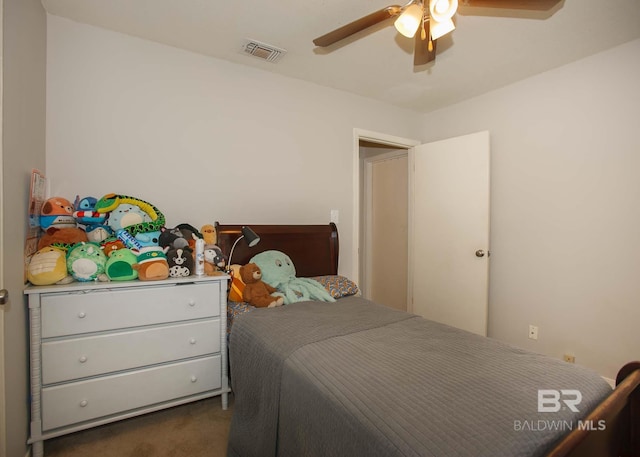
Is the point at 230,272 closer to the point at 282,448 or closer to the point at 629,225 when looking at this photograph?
the point at 282,448

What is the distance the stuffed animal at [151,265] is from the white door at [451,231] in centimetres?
252

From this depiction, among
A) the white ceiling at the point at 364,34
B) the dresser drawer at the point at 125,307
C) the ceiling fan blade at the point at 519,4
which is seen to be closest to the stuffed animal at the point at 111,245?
the dresser drawer at the point at 125,307

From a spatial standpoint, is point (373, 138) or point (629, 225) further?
point (373, 138)

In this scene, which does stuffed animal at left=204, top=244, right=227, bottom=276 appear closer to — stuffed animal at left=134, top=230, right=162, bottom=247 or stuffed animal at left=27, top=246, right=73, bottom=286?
stuffed animal at left=134, top=230, right=162, bottom=247

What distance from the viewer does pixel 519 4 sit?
134 centimetres

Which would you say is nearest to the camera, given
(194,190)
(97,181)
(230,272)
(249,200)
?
(97,181)

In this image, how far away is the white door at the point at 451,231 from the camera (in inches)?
112

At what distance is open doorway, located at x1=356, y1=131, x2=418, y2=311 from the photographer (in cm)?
392

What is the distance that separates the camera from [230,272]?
7.13 feet

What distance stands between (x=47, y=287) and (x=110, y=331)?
0.37m

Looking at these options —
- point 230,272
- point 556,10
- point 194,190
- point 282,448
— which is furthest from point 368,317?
point 556,10

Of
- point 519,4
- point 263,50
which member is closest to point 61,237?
point 263,50

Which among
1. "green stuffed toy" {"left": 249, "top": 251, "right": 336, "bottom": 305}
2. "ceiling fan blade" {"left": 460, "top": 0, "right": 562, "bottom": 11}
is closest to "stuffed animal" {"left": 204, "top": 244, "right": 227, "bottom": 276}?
"green stuffed toy" {"left": 249, "top": 251, "right": 336, "bottom": 305}

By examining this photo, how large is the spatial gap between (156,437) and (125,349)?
1.70ft
